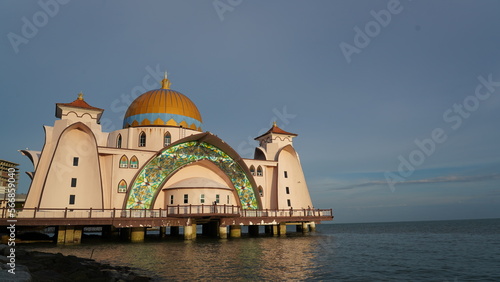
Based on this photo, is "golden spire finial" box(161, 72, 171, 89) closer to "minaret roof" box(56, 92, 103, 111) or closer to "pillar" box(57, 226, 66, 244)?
"minaret roof" box(56, 92, 103, 111)

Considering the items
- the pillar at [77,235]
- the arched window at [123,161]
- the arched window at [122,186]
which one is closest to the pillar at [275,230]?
the arched window at [122,186]

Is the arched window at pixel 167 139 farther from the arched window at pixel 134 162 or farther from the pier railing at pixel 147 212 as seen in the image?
the pier railing at pixel 147 212

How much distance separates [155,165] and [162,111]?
683 cm

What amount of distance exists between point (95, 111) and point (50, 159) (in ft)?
18.5

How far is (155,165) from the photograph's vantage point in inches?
1344

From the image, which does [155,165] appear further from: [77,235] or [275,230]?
[275,230]

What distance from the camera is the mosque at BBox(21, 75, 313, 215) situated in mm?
30438

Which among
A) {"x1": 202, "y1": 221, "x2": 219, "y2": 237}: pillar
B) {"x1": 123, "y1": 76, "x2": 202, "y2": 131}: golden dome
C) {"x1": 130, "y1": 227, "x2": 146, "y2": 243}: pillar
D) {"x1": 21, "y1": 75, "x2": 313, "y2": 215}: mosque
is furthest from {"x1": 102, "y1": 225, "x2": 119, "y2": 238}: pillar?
{"x1": 123, "y1": 76, "x2": 202, "y2": 131}: golden dome

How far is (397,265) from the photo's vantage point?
65.8 ft

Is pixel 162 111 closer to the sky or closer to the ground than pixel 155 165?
closer to the sky

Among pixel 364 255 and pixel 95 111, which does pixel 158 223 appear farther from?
pixel 364 255

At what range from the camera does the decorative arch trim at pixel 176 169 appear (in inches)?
1298

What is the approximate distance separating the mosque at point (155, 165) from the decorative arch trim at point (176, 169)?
86mm

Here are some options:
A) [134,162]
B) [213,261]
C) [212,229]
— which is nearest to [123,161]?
[134,162]
